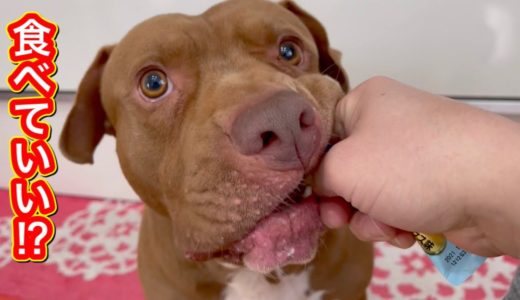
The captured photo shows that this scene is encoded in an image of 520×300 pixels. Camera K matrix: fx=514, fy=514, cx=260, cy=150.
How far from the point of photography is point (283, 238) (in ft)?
2.73

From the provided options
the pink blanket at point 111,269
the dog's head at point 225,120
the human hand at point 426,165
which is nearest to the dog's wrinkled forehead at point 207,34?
the dog's head at point 225,120

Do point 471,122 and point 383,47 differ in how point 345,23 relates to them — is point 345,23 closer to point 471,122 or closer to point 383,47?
point 383,47

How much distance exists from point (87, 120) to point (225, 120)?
24.4 inches

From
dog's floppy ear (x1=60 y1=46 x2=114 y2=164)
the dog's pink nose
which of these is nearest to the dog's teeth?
the dog's pink nose

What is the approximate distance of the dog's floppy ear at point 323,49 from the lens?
1.26m

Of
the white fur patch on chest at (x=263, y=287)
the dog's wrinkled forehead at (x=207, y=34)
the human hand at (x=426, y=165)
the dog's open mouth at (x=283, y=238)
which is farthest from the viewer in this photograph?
the white fur patch on chest at (x=263, y=287)

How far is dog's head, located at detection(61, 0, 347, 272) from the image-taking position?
75 cm

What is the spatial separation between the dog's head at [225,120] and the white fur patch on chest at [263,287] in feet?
0.87

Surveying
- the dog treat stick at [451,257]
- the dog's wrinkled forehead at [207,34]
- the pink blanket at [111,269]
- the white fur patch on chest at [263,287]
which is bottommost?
the pink blanket at [111,269]

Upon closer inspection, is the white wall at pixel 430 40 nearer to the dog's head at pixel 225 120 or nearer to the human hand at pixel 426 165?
the dog's head at pixel 225 120

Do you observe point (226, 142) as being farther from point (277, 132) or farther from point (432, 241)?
→ point (432, 241)

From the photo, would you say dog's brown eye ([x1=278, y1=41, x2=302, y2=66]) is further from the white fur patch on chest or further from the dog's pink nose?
the white fur patch on chest

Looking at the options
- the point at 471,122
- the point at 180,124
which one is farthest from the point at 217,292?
the point at 471,122

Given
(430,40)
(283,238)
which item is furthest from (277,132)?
(430,40)
